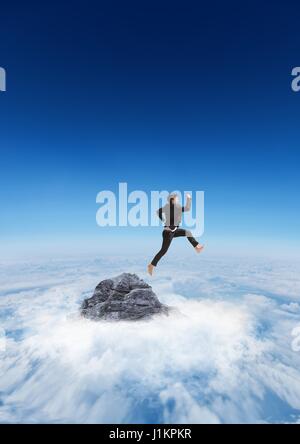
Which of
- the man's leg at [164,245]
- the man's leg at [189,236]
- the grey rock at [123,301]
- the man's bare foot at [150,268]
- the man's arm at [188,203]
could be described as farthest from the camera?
the grey rock at [123,301]

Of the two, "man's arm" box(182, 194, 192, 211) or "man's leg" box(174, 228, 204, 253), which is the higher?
"man's arm" box(182, 194, 192, 211)

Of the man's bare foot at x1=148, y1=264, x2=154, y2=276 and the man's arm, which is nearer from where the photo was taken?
the man's arm

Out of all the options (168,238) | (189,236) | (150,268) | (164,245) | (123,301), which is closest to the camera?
(168,238)

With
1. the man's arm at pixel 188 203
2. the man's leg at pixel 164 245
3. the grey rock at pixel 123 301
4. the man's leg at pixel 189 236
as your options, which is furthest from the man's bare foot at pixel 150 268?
the grey rock at pixel 123 301

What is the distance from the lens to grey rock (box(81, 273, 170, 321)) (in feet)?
68.2

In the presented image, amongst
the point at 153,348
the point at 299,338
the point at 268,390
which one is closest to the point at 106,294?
the point at 153,348

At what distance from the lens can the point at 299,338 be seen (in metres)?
14.9

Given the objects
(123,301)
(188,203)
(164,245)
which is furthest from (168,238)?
(123,301)

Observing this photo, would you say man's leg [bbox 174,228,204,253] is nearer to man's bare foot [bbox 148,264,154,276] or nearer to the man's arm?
the man's arm

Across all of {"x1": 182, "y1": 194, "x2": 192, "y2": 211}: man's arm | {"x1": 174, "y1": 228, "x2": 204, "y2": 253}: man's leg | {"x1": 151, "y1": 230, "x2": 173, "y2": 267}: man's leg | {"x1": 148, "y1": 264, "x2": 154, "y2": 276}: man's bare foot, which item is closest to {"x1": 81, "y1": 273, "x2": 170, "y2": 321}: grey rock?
{"x1": 148, "y1": 264, "x2": 154, "y2": 276}: man's bare foot

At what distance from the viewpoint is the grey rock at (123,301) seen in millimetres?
20797

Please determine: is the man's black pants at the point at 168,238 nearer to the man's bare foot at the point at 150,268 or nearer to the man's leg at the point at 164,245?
the man's leg at the point at 164,245

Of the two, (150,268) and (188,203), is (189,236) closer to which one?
(188,203)

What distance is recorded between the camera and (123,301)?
2095 centimetres
